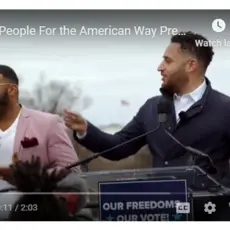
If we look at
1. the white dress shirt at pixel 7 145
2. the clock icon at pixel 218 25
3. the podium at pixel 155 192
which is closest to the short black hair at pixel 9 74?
the white dress shirt at pixel 7 145

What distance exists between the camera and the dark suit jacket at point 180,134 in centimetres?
554

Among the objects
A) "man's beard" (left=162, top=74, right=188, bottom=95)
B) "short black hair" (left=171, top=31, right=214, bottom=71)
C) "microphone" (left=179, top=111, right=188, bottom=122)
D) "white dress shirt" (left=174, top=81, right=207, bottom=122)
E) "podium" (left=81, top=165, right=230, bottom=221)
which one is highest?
"short black hair" (left=171, top=31, right=214, bottom=71)

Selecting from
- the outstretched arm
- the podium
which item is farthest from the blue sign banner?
the outstretched arm

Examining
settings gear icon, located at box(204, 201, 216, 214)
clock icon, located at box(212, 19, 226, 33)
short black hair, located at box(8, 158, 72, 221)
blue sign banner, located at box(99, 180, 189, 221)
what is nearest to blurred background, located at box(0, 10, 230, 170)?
clock icon, located at box(212, 19, 226, 33)

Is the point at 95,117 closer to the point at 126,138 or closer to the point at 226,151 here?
the point at 126,138

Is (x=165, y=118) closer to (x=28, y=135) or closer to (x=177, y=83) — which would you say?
(x=177, y=83)

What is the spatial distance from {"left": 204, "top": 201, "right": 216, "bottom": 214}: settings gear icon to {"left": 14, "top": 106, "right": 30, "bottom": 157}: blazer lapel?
3.76 ft

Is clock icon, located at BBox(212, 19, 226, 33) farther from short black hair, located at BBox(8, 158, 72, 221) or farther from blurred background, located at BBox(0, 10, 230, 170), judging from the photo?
short black hair, located at BBox(8, 158, 72, 221)

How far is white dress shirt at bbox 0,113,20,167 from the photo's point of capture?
18.3ft

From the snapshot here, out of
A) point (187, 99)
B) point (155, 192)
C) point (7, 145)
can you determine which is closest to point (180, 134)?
point (187, 99)

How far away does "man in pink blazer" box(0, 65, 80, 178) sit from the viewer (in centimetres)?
558

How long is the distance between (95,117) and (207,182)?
76 centimetres

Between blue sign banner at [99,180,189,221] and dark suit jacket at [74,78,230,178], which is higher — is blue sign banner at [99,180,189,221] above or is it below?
below

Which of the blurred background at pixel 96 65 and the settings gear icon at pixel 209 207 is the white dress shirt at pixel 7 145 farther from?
the settings gear icon at pixel 209 207
